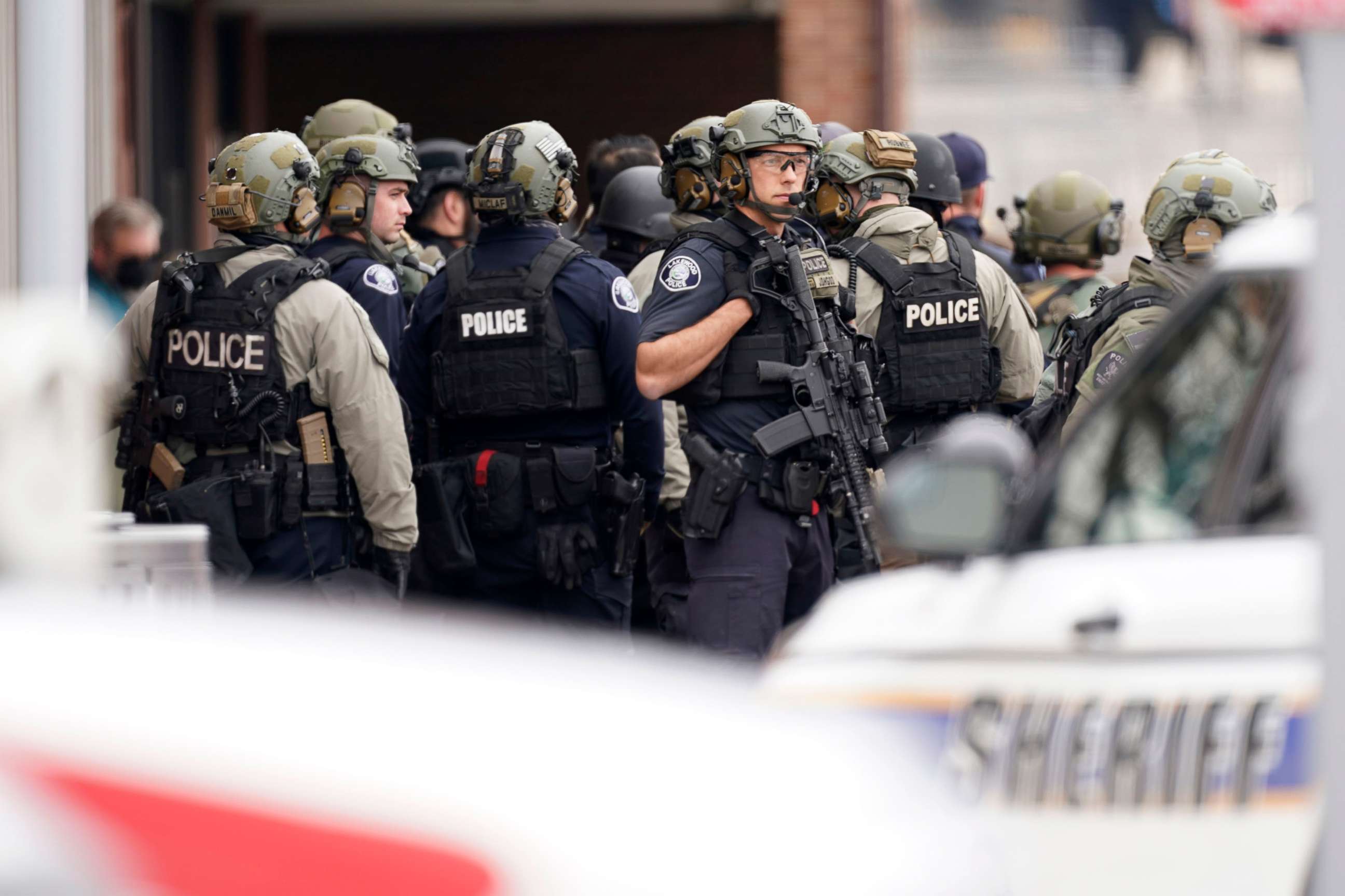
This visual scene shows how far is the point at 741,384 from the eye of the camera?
21.7ft

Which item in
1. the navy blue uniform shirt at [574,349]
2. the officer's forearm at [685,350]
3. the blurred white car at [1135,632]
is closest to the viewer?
the blurred white car at [1135,632]

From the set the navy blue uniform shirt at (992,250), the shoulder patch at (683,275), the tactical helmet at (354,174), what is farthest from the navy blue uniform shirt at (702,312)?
the navy blue uniform shirt at (992,250)

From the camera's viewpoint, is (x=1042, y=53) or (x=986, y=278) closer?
(x=986, y=278)

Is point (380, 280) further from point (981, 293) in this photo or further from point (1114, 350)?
point (1114, 350)

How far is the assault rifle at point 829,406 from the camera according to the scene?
21.4 ft

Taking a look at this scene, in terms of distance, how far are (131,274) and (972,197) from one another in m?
4.41

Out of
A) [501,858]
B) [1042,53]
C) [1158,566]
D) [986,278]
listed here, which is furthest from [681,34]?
[501,858]

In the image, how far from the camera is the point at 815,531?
22.0 feet

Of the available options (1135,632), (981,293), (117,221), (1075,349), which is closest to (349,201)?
(981,293)

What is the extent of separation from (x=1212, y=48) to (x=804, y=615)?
72.6 ft

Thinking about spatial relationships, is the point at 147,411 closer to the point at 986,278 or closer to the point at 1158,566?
the point at 986,278

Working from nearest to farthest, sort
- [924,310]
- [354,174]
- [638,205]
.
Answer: [924,310] < [354,174] < [638,205]

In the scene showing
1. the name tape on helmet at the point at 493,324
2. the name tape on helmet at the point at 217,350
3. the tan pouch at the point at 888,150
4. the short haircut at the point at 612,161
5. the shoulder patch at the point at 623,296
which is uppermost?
the short haircut at the point at 612,161

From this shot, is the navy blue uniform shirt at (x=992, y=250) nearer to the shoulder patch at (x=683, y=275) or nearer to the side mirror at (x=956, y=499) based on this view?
the shoulder patch at (x=683, y=275)
